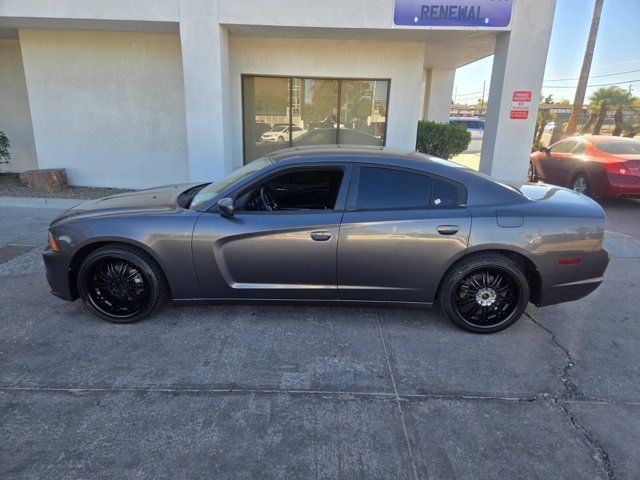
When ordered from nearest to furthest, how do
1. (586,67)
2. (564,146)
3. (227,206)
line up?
(227,206)
(564,146)
(586,67)

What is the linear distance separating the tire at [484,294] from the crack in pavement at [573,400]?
1.37 feet

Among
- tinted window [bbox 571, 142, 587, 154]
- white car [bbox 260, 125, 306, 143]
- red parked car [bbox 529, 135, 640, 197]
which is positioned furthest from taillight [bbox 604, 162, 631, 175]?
white car [bbox 260, 125, 306, 143]

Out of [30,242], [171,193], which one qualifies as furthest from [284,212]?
[30,242]

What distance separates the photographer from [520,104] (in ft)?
25.9

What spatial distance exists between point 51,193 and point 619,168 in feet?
37.4

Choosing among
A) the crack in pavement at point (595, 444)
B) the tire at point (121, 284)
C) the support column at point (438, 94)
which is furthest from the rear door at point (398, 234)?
the support column at point (438, 94)

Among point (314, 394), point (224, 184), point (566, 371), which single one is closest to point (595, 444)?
point (566, 371)

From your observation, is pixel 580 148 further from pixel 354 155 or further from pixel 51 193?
pixel 51 193

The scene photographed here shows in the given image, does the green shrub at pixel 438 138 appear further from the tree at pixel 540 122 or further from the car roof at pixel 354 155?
the tree at pixel 540 122

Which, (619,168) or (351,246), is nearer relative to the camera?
(351,246)

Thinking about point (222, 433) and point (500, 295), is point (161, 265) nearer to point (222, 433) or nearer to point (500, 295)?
A: point (222, 433)

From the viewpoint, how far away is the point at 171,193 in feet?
14.1

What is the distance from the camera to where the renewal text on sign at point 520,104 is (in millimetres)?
7844

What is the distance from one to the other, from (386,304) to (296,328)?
2.64 feet
